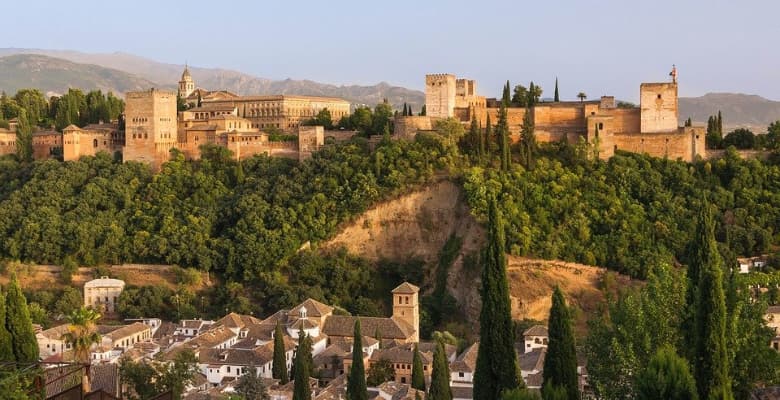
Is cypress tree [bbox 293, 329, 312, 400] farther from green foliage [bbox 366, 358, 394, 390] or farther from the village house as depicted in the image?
the village house

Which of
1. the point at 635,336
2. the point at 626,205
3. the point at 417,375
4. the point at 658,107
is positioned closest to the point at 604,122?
the point at 658,107

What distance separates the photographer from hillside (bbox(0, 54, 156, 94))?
166 metres

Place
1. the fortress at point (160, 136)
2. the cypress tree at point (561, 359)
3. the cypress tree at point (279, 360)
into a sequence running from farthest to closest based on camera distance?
1. the fortress at point (160, 136)
2. the cypress tree at point (279, 360)
3. the cypress tree at point (561, 359)

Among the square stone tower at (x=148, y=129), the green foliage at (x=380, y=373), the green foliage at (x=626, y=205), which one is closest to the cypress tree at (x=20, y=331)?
the green foliage at (x=380, y=373)

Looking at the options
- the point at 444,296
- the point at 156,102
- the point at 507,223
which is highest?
the point at 156,102

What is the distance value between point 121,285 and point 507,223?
16.0 meters

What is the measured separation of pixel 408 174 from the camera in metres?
45.3

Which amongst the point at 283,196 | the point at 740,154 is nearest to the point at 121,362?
the point at 283,196

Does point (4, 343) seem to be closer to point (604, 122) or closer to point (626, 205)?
point (626, 205)

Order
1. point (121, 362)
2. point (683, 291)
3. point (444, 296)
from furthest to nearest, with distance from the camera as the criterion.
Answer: point (444, 296) → point (121, 362) → point (683, 291)

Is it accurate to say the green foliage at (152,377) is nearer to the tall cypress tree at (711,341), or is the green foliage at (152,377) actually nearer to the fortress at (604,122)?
the tall cypress tree at (711,341)

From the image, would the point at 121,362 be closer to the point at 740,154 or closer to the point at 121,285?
the point at 121,285

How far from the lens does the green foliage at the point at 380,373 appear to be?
32.7m

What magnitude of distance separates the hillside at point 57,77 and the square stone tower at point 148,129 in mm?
113901
